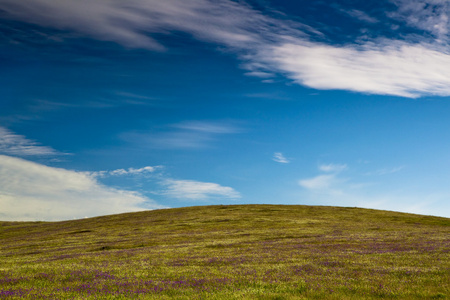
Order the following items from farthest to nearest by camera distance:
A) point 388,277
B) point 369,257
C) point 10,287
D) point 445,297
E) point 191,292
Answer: point 369,257 < point 388,277 < point 10,287 < point 191,292 < point 445,297

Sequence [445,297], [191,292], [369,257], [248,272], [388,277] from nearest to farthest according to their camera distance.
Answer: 1. [445,297]
2. [191,292]
3. [388,277]
4. [248,272]
5. [369,257]

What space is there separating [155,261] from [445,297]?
20.2 meters

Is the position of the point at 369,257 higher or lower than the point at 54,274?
higher

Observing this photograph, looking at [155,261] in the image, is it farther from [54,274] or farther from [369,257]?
[369,257]

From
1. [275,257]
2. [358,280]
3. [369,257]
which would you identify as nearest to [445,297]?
[358,280]

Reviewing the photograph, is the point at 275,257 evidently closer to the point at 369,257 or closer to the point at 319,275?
the point at 369,257

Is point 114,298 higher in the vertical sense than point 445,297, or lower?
lower

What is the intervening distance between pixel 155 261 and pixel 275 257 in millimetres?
9555

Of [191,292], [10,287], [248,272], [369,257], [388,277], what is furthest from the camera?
[369,257]

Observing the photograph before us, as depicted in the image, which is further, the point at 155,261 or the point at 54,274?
the point at 155,261

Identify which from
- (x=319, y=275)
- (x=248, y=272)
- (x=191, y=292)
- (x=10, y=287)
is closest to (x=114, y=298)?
(x=191, y=292)

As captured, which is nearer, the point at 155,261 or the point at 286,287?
the point at 286,287

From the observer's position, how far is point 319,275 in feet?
62.3

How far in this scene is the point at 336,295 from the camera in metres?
14.2
